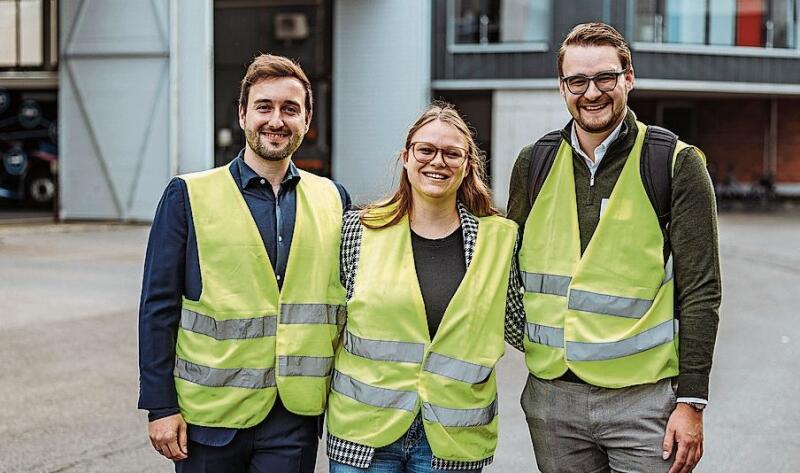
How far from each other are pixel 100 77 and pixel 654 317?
24.1 meters

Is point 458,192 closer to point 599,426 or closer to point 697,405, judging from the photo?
point 599,426

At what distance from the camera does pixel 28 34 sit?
1105 inches

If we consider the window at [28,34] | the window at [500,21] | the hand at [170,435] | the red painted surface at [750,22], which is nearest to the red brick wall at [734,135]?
the red painted surface at [750,22]

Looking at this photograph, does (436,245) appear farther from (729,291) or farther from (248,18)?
(248,18)

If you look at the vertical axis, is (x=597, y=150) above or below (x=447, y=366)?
above

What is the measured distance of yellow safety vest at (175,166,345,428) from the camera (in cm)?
340

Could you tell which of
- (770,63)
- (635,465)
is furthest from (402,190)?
(770,63)

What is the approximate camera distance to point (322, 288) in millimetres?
3477

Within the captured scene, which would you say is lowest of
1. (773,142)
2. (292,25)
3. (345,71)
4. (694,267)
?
(694,267)

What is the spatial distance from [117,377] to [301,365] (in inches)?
204

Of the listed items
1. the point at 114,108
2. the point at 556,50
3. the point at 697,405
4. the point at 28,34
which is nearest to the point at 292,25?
the point at 114,108

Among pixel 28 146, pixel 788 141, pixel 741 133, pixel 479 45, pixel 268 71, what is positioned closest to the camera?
pixel 268 71

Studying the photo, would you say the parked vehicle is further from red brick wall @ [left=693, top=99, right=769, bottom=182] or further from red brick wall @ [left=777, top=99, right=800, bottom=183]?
red brick wall @ [left=777, top=99, right=800, bottom=183]

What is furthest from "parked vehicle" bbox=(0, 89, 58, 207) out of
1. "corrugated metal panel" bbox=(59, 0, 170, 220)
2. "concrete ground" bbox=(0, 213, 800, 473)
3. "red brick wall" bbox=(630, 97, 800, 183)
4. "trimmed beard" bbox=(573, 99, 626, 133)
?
"trimmed beard" bbox=(573, 99, 626, 133)
